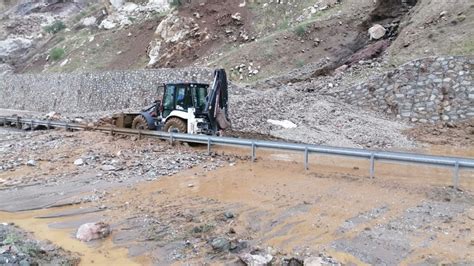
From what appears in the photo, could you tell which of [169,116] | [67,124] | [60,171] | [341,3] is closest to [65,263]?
[60,171]

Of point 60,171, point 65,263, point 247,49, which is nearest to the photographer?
point 65,263

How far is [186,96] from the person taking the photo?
13586 mm

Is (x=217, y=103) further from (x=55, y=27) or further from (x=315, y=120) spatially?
(x=55, y=27)

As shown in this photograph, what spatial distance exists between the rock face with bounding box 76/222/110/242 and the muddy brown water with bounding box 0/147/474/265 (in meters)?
A: 0.12

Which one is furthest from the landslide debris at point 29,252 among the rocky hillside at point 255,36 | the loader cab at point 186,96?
the rocky hillside at point 255,36

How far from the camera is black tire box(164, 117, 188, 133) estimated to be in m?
13.5

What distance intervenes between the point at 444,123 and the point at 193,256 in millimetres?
13930

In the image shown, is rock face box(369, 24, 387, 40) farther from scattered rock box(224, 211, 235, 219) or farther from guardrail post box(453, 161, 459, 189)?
scattered rock box(224, 211, 235, 219)

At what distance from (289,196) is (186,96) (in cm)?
→ 647

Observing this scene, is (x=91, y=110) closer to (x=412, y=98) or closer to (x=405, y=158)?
(x=412, y=98)

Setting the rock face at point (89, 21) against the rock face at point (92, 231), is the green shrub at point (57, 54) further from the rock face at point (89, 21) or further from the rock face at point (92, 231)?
the rock face at point (92, 231)

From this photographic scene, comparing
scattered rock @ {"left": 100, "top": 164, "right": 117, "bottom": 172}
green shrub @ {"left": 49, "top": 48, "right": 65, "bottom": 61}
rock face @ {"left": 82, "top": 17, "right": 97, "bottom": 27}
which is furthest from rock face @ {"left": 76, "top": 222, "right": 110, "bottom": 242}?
rock face @ {"left": 82, "top": 17, "right": 97, "bottom": 27}

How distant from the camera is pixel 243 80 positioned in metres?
23.3

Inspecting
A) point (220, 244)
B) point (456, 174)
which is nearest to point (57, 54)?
point (220, 244)
